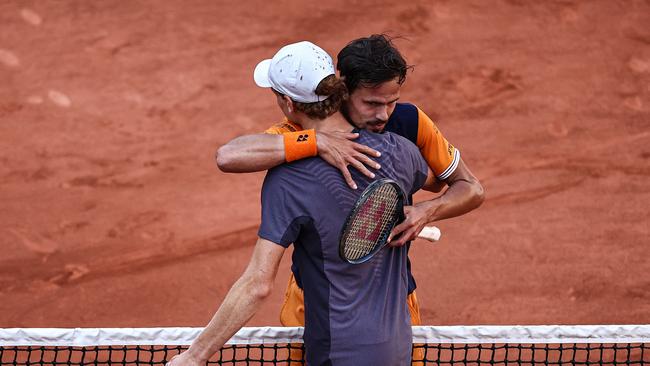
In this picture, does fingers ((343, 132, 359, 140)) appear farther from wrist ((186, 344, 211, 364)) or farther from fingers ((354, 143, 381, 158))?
wrist ((186, 344, 211, 364))

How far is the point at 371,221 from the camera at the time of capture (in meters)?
3.34

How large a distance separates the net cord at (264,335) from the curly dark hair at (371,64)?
4.10 ft

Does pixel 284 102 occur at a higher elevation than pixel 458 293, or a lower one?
higher

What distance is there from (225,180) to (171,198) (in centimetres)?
49

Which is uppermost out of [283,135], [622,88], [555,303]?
[283,135]

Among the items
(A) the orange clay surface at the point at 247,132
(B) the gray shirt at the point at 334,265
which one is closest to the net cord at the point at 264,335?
(B) the gray shirt at the point at 334,265

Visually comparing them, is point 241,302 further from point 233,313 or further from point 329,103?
point 329,103

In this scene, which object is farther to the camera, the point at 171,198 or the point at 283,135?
the point at 171,198

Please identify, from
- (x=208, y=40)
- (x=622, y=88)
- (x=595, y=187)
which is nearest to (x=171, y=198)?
(x=208, y=40)

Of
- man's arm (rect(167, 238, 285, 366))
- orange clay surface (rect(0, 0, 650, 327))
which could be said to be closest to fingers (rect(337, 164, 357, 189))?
man's arm (rect(167, 238, 285, 366))

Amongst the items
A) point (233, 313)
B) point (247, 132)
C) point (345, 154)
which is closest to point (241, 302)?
point (233, 313)

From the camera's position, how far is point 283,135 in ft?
11.0

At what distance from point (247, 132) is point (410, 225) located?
17.0ft

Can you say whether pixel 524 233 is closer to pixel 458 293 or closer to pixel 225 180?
pixel 458 293
